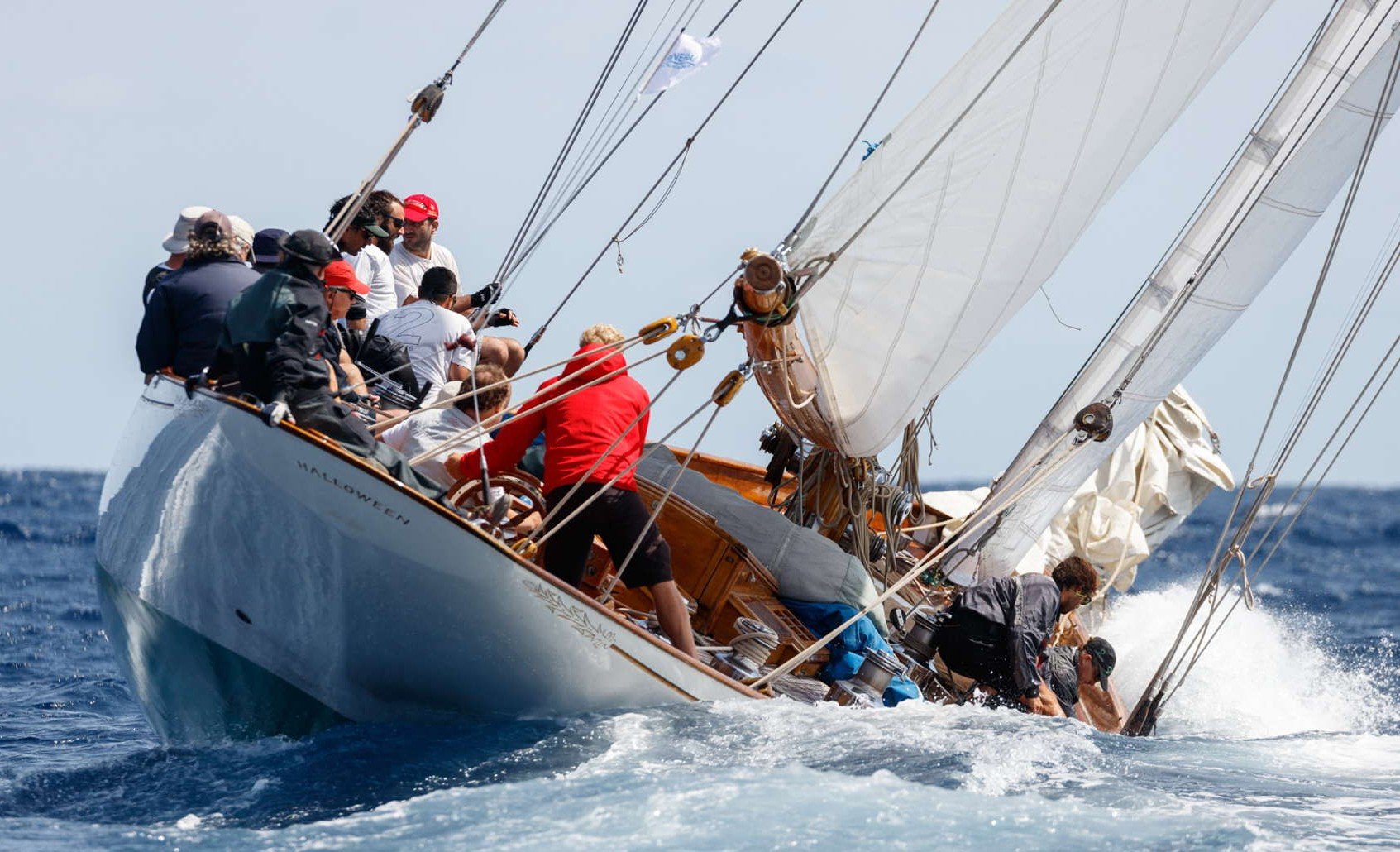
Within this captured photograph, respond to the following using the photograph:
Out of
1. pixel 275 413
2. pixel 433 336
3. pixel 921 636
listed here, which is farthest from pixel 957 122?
pixel 275 413

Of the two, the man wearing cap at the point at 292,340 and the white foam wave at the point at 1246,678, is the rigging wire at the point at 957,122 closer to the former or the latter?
the man wearing cap at the point at 292,340

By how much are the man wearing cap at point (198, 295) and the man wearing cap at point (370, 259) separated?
156 centimetres

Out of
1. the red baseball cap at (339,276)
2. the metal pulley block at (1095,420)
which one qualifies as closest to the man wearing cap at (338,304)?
the red baseball cap at (339,276)

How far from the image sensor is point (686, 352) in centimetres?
623

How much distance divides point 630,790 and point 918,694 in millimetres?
1927

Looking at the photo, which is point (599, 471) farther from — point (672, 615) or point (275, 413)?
point (275, 413)

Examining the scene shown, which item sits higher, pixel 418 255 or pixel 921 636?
pixel 418 255

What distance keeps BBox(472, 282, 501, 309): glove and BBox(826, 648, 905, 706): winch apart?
262 cm

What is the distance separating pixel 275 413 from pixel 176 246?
1.68m

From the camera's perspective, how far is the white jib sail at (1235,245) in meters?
8.20

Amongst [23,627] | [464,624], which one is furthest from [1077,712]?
[23,627]

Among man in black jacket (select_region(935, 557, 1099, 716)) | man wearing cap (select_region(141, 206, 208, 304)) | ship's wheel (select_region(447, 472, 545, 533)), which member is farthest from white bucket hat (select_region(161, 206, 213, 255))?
man in black jacket (select_region(935, 557, 1099, 716))

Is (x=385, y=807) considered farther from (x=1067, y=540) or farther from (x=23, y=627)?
(x=23, y=627)

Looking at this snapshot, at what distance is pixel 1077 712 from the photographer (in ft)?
26.7
